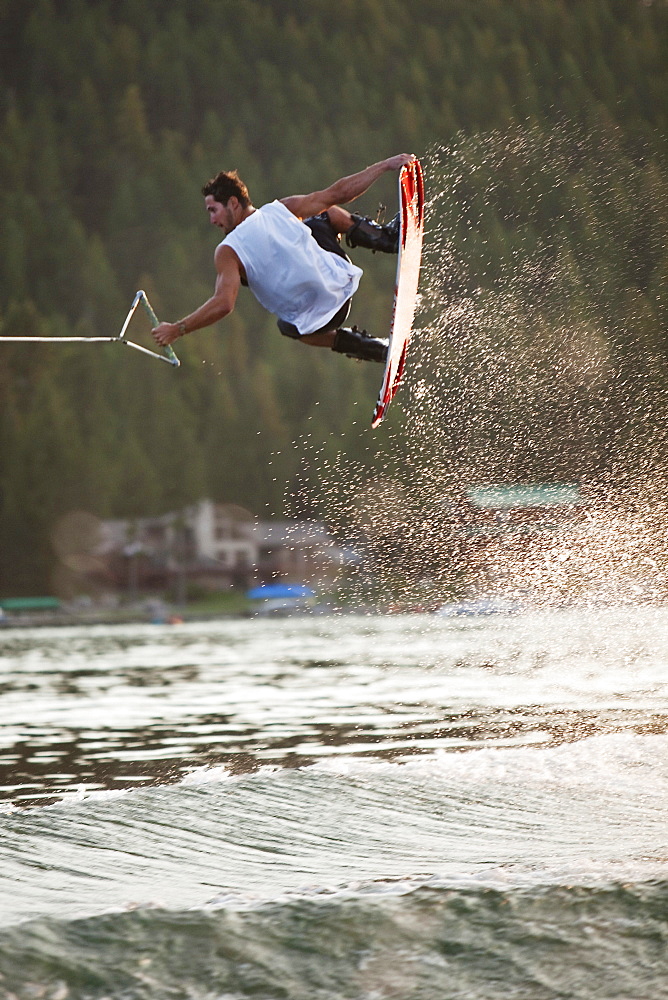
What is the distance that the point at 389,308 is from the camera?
108750mm

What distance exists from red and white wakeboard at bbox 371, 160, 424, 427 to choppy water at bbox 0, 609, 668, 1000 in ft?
9.30

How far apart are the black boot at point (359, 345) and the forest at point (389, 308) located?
1966 mm

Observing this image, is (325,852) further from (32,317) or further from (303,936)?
(32,317)

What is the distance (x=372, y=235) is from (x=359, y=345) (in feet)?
2.32

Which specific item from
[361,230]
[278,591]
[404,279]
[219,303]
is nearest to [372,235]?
[361,230]

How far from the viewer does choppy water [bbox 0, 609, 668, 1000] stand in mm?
5980

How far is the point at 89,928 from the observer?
6.37 metres

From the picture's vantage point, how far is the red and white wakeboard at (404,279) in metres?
9.16

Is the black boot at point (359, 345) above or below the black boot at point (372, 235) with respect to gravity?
below

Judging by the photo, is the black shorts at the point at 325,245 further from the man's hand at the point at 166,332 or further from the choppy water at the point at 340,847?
the choppy water at the point at 340,847

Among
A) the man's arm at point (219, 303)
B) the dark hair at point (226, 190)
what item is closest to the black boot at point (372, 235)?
the dark hair at point (226, 190)

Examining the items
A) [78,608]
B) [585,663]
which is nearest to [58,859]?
[585,663]

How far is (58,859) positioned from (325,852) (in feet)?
5.19

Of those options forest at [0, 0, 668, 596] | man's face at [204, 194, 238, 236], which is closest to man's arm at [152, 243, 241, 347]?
man's face at [204, 194, 238, 236]
